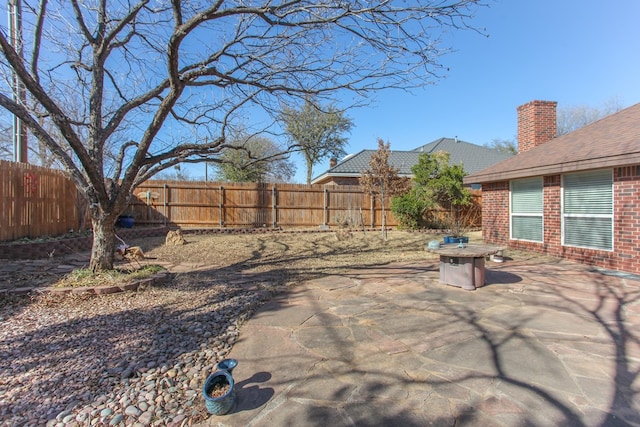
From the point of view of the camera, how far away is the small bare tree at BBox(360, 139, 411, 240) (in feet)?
38.9

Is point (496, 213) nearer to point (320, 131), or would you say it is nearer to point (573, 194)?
point (573, 194)

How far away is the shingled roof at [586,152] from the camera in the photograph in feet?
19.4

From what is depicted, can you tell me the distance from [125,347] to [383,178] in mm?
10155

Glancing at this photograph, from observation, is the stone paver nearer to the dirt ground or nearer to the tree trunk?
the tree trunk

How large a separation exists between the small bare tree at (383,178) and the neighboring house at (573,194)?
2897mm

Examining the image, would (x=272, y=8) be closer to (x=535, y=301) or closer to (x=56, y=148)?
(x=56, y=148)

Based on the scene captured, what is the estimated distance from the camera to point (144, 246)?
9.20 metres

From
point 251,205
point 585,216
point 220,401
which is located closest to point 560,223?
point 585,216

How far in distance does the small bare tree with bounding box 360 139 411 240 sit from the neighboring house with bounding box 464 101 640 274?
2897 mm

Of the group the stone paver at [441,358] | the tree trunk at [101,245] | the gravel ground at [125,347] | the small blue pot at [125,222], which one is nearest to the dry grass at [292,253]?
the gravel ground at [125,347]

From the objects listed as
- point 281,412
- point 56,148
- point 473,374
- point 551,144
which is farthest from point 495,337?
point 551,144

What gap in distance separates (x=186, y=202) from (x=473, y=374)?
13.2m

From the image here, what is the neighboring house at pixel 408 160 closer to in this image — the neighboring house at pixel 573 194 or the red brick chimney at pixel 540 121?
the red brick chimney at pixel 540 121

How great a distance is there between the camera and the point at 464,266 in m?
4.94
